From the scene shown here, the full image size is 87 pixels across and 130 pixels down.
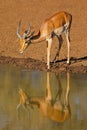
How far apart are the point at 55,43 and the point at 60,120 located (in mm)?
7625

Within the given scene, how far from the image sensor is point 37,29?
840 inches

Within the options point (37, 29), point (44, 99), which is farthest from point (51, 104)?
point (37, 29)

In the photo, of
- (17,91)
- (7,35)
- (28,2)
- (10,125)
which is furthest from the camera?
(28,2)

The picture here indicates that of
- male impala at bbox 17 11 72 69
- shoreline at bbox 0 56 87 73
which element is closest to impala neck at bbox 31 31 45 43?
male impala at bbox 17 11 72 69

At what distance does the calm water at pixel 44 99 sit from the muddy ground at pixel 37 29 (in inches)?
31.6

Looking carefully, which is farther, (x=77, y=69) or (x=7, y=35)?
(x=7, y=35)

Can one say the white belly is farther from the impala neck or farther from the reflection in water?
the reflection in water

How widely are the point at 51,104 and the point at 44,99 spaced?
402mm

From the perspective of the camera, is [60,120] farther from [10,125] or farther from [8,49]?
[8,49]

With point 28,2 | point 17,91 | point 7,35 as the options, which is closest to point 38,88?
point 17,91

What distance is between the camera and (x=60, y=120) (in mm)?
11789

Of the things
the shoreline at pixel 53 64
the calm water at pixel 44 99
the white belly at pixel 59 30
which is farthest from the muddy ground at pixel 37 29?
the white belly at pixel 59 30

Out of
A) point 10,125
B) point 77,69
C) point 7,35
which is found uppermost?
point 7,35

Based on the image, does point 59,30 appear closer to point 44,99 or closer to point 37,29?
point 44,99
